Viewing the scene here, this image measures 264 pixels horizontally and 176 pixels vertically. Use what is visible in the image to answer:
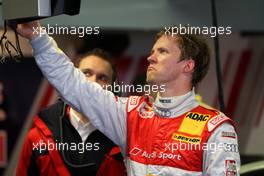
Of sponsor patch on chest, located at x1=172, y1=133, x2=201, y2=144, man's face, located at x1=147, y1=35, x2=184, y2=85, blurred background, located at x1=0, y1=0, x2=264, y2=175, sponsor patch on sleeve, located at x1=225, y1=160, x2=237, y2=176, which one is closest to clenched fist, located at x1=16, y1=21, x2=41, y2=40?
man's face, located at x1=147, y1=35, x2=184, y2=85

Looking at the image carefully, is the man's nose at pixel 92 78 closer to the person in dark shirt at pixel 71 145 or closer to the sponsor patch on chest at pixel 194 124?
the person in dark shirt at pixel 71 145

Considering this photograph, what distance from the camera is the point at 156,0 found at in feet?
8.35

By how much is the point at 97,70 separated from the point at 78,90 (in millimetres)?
257

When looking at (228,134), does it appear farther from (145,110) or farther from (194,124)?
(145,110)

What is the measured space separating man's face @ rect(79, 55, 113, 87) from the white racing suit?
0.18 metres

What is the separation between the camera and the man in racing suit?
1.71 metres

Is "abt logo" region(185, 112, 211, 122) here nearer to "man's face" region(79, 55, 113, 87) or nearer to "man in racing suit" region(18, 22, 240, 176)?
"man in racing suit" region(18, 22, 240, 176)

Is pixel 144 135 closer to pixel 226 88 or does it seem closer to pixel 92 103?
pixel 92 103

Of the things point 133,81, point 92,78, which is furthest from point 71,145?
point 133,81

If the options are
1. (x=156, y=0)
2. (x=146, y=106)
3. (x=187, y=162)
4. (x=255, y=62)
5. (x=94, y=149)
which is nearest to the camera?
(x=187, y=162)

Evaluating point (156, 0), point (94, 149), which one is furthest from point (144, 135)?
point (156, 0)

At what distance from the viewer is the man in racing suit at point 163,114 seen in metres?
1.71

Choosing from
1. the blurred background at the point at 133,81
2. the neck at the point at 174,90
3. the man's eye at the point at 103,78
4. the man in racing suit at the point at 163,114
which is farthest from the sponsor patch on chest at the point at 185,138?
the blurred background at the point at 133,81

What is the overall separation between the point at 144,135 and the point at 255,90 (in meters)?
1.90
